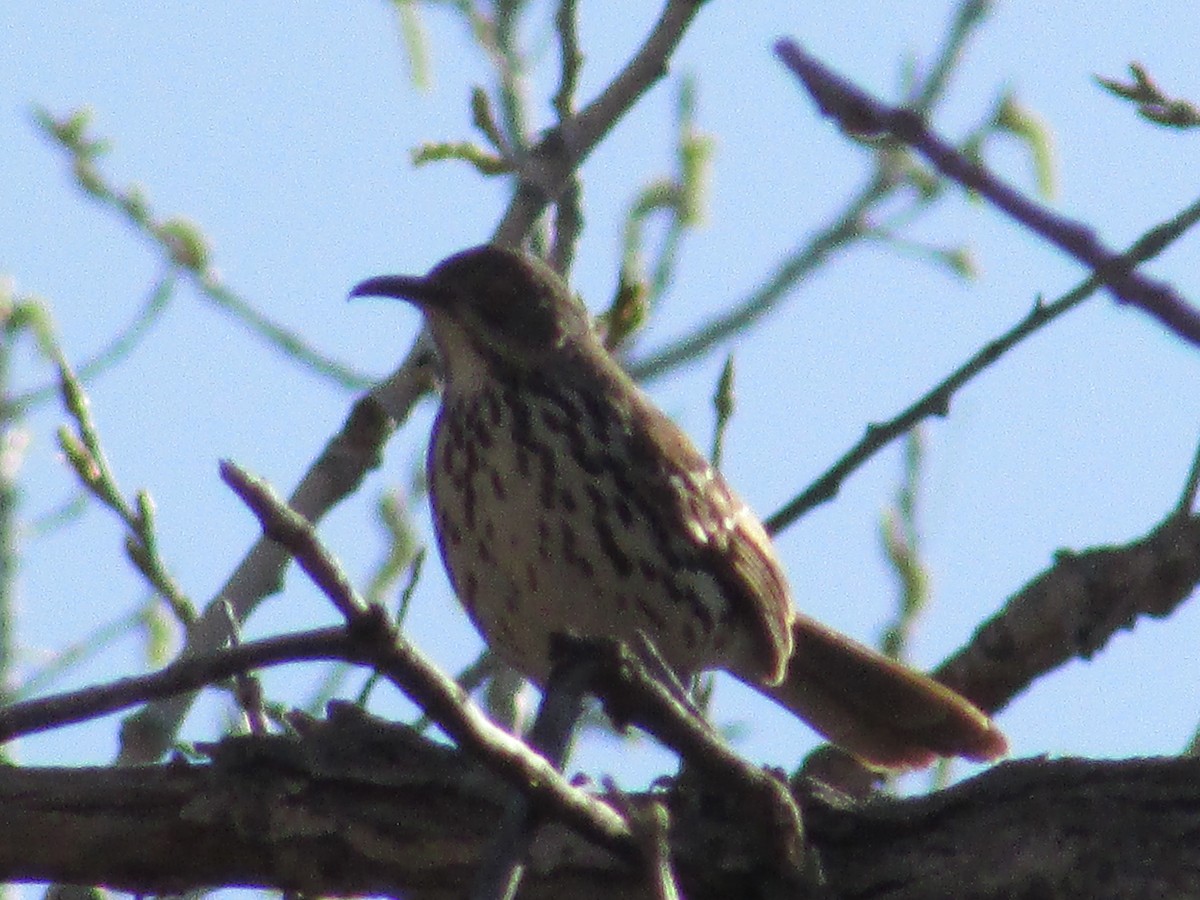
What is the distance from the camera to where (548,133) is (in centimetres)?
362

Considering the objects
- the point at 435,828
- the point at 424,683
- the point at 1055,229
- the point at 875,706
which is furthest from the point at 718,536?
the point at 1055,229

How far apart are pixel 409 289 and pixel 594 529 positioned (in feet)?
3.42

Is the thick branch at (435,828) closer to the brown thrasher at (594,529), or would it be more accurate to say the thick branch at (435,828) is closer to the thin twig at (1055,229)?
the brown thrasher at (594,529)

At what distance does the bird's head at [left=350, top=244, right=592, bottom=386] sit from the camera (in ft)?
16.4

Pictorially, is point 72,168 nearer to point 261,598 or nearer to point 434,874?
point 261,598

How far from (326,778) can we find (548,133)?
1.37 metres

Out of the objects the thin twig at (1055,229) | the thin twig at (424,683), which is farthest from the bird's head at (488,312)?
the thin twig at (1055,229)

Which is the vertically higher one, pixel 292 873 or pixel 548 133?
pixel 548 133

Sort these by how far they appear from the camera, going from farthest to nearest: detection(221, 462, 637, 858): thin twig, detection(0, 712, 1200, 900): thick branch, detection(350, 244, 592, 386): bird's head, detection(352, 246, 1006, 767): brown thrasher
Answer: detection(350, 244, 592, 386): bird's head, detection(352, 246, 1006, 767): brown thrasher, detection(0, 712, 1200, 900): thick branch, detection(221, 462, 637, 858): thin twig

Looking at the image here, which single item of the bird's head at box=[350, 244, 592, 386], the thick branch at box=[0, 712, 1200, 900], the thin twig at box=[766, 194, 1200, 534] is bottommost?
the thick branch at box=[0, 712, 1200, 900]

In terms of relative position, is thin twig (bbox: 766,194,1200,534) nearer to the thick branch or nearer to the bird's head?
the thick branch

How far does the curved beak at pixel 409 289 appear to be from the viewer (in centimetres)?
504

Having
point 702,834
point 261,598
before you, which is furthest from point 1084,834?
point 261,598

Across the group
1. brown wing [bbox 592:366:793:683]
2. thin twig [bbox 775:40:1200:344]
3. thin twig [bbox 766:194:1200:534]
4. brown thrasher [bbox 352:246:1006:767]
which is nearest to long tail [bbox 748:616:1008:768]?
brown thrasher [bbox 352:246:1006:767]
